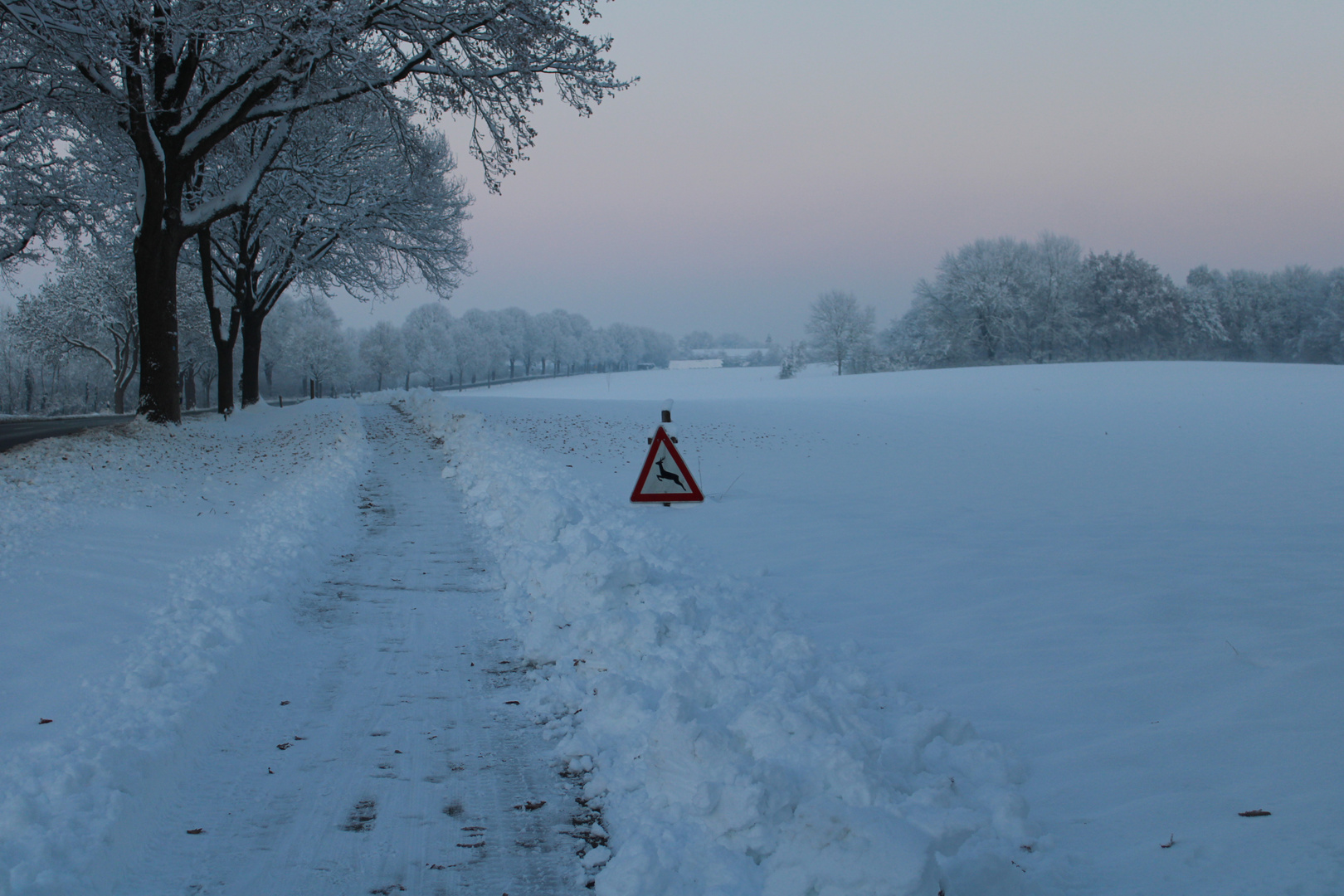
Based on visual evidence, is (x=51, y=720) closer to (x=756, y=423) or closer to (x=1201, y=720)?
(x=1201, y=720)

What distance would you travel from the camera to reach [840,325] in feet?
246

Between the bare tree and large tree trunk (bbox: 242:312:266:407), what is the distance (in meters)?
56.9

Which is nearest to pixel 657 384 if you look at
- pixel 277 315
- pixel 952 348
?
pixel 952 348

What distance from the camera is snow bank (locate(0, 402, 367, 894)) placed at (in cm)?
281

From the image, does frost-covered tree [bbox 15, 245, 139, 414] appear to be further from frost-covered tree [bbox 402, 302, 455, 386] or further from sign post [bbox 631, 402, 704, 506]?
frost-covered tree [bbox 402, 302, 455, 386]

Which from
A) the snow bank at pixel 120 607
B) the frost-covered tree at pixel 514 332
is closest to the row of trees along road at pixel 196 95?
the snow bank at pixel 120 607

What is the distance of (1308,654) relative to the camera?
4391 mm

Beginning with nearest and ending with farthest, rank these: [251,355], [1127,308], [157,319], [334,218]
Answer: [157,319] → [334,218] → [251,355] → [1127,308]

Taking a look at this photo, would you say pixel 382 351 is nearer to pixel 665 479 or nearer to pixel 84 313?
pixel 84 313

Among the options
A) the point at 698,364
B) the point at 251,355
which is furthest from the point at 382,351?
the point at 251,355

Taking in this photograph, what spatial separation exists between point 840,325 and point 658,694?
74.3 metres

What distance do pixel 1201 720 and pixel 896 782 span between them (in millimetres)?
1773

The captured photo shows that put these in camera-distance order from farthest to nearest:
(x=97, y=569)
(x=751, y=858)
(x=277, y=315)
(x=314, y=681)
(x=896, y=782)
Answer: (x=277, y=315), (x=97, y=569), (x=314, y=681), (x=896, y=782), (x=751, y=858)

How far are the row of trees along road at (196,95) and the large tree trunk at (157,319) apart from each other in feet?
0.11
